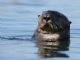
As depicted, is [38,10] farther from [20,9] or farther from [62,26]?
[62,26]

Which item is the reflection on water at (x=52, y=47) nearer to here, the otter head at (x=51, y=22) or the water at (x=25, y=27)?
the water at (x=25, y=27)

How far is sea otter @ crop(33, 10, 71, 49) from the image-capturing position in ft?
39.8

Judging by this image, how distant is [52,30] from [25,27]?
2.07 meters

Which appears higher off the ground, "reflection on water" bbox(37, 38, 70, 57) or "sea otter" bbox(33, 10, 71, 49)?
"sea otter" bbox(33, 10, 71, 49)

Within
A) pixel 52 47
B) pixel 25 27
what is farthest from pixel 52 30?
pixel 25 27

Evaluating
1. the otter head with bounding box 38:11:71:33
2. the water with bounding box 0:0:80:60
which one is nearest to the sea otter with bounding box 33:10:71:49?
the otter head with bounding box 38:11:71:33

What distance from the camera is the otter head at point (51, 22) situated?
12094mm

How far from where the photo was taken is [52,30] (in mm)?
12398

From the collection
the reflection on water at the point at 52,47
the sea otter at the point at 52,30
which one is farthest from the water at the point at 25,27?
the sea otter at the point at 52,30

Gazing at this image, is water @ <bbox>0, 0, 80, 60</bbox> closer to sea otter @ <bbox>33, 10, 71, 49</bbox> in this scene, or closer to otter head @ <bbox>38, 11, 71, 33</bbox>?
sea otter @ <bbox>33, 10, 71, 49</bbox>

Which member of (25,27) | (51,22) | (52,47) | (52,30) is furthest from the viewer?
Answer: (25,27)

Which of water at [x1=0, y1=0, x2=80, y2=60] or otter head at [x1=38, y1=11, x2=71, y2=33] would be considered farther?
otter head at [x1=38, y1=11, x2=71, y2=33]

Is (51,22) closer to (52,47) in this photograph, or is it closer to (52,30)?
(52,30)

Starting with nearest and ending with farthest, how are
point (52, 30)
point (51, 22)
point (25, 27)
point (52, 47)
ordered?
1. point (52, 47)
2. point (51, 22)
3. point (52, 30)
4. point (25, 27)
